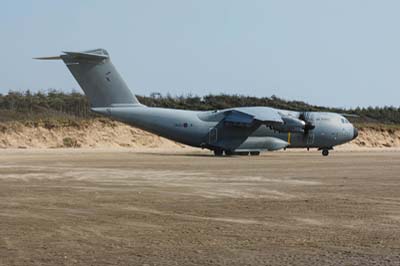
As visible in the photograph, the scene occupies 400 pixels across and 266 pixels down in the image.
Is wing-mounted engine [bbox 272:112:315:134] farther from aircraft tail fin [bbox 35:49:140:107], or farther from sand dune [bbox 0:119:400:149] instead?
sand dune [bbox 0:119:400:149]

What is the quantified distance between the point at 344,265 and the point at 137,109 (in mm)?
34969

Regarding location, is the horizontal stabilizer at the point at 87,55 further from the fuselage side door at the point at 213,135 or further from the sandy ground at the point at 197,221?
the sandy ground at the point at 197,221

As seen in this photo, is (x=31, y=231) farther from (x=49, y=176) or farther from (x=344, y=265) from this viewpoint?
(x=49, y=176)

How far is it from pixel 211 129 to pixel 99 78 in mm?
7794

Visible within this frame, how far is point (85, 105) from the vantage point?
77.2 metres

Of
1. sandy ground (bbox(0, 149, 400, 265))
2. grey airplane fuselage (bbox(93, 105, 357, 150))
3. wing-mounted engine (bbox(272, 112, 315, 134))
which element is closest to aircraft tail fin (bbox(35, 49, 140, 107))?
grey airplane fuselage (bbox(93, 105, 357, 150))

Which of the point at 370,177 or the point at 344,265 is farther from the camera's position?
the point at 370,177

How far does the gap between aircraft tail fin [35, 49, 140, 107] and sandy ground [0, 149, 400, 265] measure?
65.6 feet

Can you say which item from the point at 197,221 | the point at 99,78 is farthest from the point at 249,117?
the point at 197,221

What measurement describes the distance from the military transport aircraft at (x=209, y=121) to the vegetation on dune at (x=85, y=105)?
21.4m

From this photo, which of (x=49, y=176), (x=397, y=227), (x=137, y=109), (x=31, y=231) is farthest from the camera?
(x=137, y=109)

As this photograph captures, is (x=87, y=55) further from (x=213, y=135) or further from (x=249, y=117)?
(x=249, y=117)

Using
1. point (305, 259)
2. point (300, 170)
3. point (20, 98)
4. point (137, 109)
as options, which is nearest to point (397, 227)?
point (305, 259)

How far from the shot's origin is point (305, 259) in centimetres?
934
